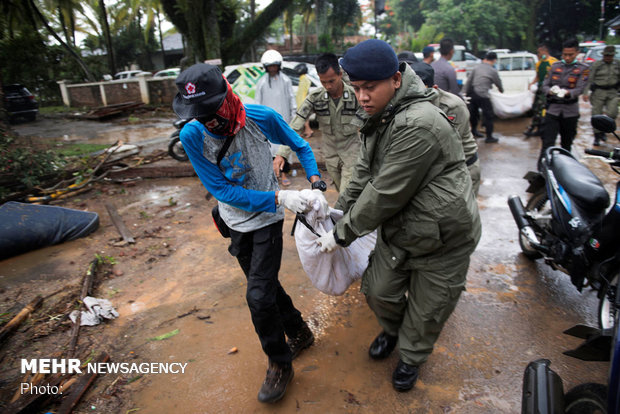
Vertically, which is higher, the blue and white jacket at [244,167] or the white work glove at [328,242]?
the blue and white jacket at [244,167]

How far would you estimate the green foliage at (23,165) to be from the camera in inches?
227

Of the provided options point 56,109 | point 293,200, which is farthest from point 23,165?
point 56,109

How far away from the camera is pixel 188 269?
388 cm

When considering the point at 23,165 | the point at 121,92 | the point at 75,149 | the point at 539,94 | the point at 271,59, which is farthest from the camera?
the point at 121,92

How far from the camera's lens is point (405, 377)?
7.53 feet

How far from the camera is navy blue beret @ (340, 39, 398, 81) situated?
183 cm

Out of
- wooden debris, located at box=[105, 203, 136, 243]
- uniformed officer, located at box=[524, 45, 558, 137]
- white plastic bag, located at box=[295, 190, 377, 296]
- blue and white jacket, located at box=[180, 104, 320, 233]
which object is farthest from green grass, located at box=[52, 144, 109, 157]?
uniformed officer, located at box=[524, 45, 558, 137]

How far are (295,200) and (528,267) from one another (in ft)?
8.71

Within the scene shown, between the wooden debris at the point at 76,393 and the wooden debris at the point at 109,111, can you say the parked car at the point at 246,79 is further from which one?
the wooden debris at the point at 109,111

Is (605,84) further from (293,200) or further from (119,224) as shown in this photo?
(119,224)

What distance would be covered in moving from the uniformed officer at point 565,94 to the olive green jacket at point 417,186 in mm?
4308

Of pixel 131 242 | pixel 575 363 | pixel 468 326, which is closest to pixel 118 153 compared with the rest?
pixel 131 242

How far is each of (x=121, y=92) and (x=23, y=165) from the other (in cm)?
1320

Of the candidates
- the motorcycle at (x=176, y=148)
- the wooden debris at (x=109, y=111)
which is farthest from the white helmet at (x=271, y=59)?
the wooden debris at (x=109, y=111)
